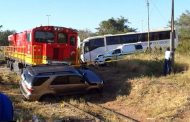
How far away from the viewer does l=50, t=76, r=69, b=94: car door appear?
1975 cm

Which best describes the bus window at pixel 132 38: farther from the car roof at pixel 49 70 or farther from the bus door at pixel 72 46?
the car roof at pixel 49 70

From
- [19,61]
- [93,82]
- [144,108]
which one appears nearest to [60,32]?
[19,61]

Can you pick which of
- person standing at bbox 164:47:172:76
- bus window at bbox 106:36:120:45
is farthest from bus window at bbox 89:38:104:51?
person standing at bbox 164:47:172:76

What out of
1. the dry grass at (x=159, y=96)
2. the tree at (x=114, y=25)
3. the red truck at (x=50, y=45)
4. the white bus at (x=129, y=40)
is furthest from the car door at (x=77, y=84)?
the tree at (x=114, y=25)

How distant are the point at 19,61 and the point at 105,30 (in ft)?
209

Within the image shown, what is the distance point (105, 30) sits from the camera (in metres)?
93.0

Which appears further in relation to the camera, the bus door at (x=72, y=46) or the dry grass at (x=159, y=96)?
the bus door at (x=72, y=46)

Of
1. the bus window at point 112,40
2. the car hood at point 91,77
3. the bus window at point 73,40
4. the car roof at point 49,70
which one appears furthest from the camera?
the bus window at point 112,40

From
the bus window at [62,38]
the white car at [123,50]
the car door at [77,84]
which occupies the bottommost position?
the car door at [77,84]

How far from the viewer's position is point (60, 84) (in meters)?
19.9

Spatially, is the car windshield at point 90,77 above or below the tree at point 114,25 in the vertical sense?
below

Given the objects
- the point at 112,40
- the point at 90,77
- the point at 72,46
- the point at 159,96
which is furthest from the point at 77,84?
the point at 112,40

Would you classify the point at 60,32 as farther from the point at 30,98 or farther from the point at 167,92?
the point at 167,92

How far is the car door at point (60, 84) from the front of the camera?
1975 centimetres
